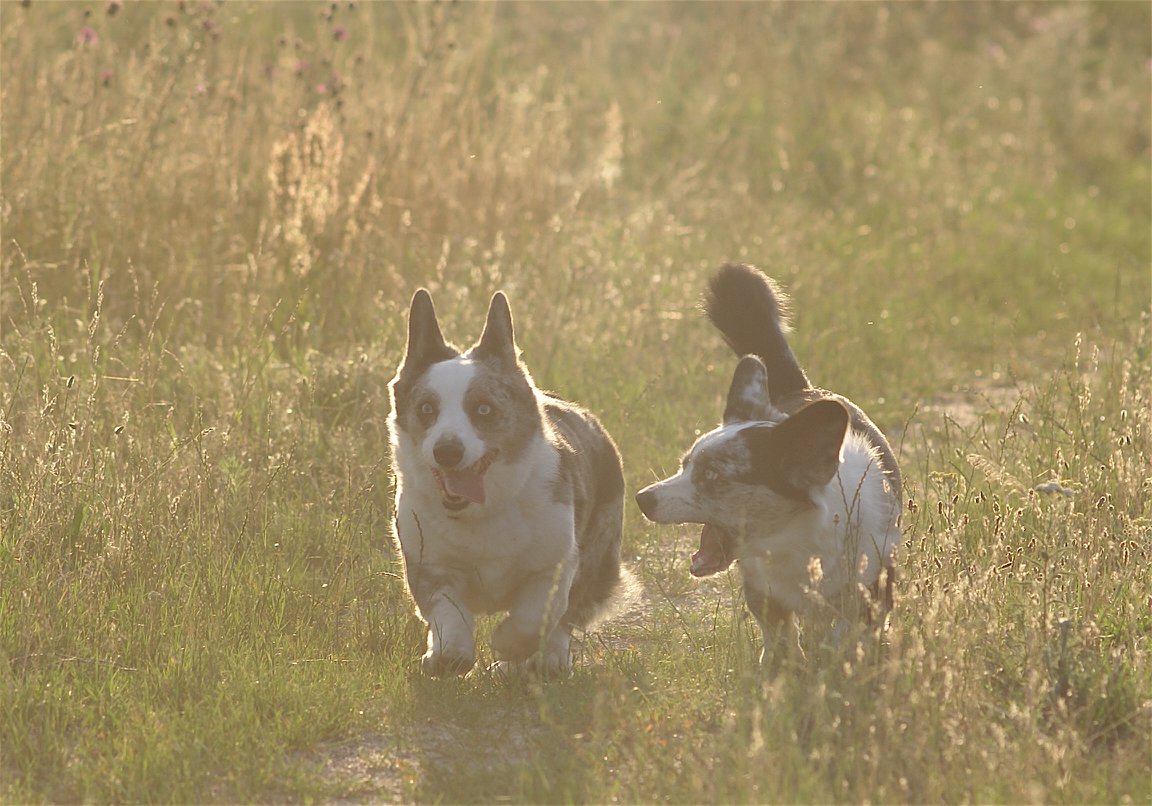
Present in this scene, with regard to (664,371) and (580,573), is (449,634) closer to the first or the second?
(580,573)

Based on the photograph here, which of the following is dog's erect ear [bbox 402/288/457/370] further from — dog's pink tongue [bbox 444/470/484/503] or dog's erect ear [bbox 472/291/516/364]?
dog's pink tongue [bbox 444/470/484/503]

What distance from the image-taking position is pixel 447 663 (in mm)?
4395

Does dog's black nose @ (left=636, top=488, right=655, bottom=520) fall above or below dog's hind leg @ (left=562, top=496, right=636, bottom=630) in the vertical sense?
above

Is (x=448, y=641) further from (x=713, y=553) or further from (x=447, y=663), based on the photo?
(x=713, y=553)

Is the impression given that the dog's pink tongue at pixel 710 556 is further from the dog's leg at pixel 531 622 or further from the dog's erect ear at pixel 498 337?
the dog's erect ear at pixel 498 337

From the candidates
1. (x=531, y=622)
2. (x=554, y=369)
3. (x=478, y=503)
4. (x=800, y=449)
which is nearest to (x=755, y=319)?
(x=800, y=449)

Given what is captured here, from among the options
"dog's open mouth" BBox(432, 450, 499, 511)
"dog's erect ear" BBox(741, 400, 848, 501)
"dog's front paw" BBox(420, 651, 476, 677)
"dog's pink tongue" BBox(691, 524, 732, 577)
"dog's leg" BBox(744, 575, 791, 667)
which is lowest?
"dog's front paw" BBox(420, 651, 476, 677)

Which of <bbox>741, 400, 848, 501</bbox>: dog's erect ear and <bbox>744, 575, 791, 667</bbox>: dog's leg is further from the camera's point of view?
<bbox>744, 575, 791, 667</bbox>: dog's leg

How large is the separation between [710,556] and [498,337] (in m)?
1.01

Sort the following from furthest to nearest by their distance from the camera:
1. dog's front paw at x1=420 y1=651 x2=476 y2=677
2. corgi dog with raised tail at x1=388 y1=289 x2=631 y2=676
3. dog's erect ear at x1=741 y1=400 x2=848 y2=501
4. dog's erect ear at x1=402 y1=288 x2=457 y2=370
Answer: dog's erect ear at x1=402 y1=288 x2=457 y2=370, corgi dog with raised tail at x1=388 y1=289 x2=631 y2=676, dog's front paw at x1=420 y1=651 x2=476 y2=677, dog's erect ear at x1=741 y1=400 x2=848 y2=501

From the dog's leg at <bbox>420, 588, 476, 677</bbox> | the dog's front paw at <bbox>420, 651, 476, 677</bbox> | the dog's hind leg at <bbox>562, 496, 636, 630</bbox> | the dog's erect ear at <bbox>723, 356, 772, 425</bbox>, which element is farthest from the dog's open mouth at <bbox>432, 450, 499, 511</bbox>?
the dog's erect ear at <bbox>723, 356, 772, 425</bbox>

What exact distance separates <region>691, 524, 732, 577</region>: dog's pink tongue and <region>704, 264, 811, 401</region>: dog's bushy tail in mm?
843

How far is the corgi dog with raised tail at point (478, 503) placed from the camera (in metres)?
4.49

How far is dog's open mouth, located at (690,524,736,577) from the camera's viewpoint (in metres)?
4.47
